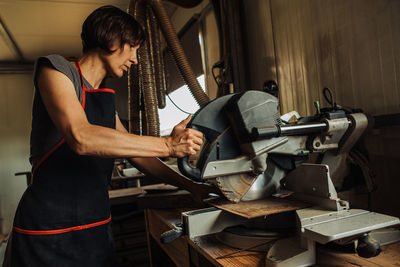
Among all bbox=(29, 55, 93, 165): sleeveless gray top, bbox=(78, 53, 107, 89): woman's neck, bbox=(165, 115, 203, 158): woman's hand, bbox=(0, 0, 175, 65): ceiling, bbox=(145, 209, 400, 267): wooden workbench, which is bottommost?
bbox=(145, 209, 400, 267): wooden workbench

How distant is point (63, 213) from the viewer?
108cm

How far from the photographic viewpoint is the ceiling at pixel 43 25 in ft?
12.7

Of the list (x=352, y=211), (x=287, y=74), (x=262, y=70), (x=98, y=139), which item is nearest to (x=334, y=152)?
(x=352, y=211)

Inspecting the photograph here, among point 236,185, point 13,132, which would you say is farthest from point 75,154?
point 13,132

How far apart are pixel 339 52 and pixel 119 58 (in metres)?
0.95

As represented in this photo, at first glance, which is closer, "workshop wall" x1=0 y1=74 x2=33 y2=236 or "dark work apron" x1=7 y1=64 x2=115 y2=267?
"dark work apron" x1=7 y1=64 x2=115 y2=267

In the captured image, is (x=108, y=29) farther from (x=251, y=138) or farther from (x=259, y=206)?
(x=259, y=206)

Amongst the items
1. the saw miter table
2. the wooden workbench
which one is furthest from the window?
the saw miter table

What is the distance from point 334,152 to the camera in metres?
1.06

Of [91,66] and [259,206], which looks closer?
[259,206]

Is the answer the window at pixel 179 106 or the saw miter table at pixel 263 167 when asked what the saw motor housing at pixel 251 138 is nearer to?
the saw miter table at pixel 263 167

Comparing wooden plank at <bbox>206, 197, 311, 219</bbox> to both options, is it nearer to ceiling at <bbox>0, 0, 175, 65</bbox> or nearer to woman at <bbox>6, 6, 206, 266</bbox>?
woman at <bbox>6, 6, 206, 266</bbox>

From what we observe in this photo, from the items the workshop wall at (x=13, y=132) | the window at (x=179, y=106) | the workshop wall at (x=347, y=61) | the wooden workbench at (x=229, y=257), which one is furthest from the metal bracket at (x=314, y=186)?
the workshop wall at (x=13, y=132)

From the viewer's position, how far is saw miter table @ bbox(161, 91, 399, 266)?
0.92m
